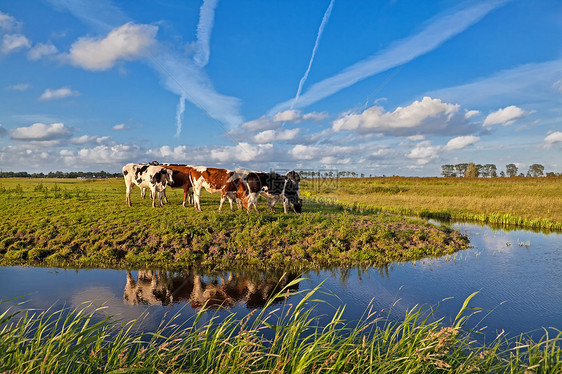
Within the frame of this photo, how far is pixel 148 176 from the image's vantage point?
66.2 ft

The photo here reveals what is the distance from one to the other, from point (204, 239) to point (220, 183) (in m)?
6.36

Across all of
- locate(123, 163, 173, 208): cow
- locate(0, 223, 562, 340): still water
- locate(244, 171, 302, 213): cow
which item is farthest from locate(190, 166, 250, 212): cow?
locate(0, 223, 562, 340): still water

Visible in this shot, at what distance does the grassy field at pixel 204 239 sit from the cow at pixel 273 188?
2502 millimetres

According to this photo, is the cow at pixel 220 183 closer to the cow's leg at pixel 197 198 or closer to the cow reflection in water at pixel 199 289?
the cow's leg at pixel 197 198

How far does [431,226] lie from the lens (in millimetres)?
18094

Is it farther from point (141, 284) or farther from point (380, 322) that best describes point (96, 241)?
point (380, 322)

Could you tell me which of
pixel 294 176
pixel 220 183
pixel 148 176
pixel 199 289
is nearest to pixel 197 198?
pixel 220 183

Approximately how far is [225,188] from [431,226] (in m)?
11.7

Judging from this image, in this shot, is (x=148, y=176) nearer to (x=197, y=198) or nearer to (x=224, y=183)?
(x=197, y=198)

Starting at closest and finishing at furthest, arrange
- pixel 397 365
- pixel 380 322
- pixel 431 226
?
1. pixel 397 365
2. pixel 380 322
3. pixel 431 226

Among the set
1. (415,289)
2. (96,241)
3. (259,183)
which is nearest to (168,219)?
(96,241)

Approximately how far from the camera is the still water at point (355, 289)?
8.38 meters

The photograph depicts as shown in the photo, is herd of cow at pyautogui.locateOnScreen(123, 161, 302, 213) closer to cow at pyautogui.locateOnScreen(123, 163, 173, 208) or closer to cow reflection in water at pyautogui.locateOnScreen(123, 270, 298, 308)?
cow at pyautogui.locateOnScreen(123, 163, 173, 208)

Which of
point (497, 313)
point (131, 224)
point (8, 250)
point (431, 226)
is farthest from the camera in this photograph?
point (431, 226)
